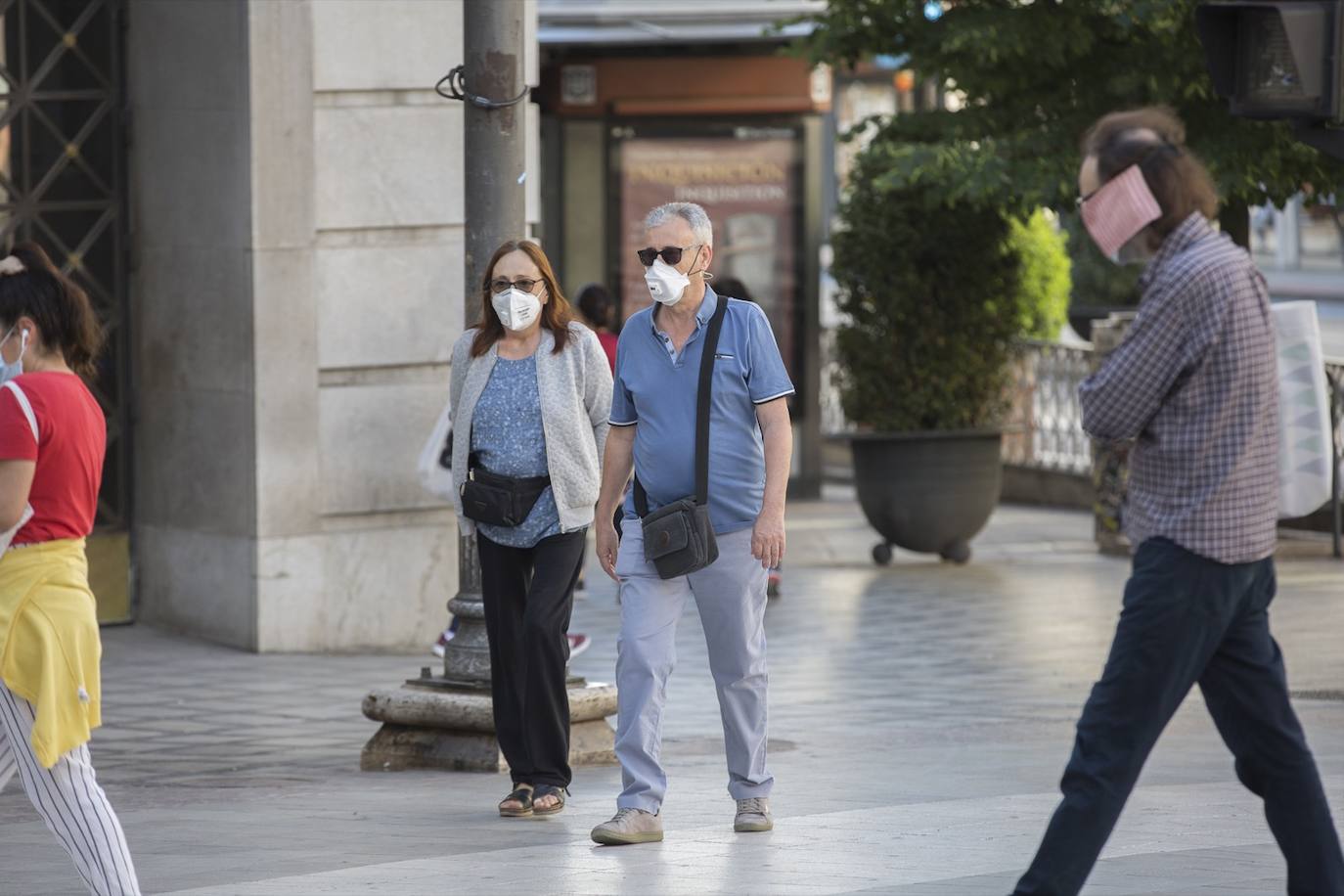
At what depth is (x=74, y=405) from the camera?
17.8 ft

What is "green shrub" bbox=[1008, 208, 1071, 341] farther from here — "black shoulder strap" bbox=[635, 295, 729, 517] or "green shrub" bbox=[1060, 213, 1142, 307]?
"black shoulder strap" bbox=[635, 295, 729, 517]

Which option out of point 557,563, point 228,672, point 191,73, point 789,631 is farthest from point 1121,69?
point 557,563

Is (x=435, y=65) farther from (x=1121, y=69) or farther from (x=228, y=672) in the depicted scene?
(x=1121, y=69)

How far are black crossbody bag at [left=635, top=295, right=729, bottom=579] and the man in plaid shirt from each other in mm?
1736

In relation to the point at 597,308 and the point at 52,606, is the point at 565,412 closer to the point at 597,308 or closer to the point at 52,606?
the point at 52,606

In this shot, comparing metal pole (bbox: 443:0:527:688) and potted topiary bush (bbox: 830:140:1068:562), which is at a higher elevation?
metal pole (bbox: 443:0:527:688)

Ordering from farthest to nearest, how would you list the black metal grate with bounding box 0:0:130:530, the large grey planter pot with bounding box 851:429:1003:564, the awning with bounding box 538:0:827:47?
1. the awning with bounding box 538:0:827:47
2. the large grey planter pot with bounding box 851:429:1003:564
3. the black metal grate with bounding box 0:0:130:530

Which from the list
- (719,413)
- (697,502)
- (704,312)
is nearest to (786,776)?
(697,502)

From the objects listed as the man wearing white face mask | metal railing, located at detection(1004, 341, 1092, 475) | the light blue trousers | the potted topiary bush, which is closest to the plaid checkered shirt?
the man wearing white face mask

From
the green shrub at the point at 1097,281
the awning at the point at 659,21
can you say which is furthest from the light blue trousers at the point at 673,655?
the green shrub at the point at 1097,281

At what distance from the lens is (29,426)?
5324mm

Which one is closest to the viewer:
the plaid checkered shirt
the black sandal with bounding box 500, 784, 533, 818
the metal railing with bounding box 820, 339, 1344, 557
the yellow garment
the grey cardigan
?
the plaid checkered shirt

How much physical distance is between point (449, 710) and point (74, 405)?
2.84 metres

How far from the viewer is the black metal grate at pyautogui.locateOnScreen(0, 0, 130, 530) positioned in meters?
11.0
